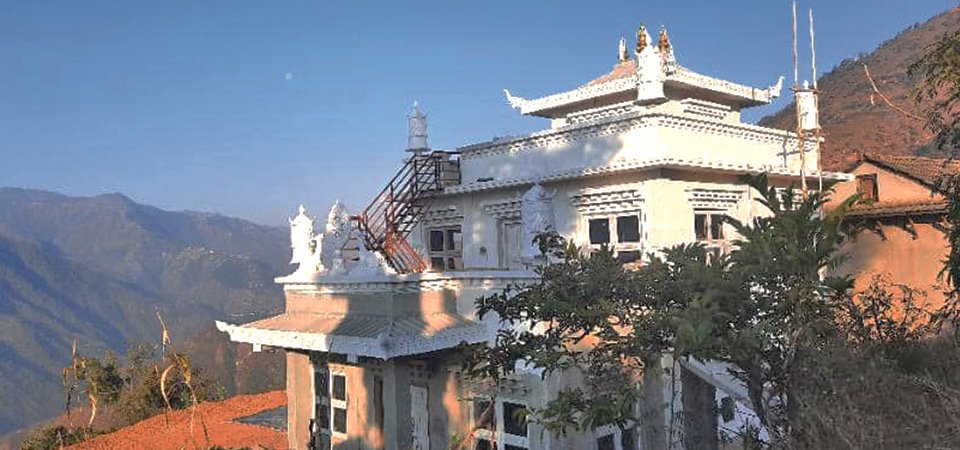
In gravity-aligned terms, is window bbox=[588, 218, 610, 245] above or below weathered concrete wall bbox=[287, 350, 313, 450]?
above

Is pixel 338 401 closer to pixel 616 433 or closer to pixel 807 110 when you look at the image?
pixel 616 433

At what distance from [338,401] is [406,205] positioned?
4.70 m

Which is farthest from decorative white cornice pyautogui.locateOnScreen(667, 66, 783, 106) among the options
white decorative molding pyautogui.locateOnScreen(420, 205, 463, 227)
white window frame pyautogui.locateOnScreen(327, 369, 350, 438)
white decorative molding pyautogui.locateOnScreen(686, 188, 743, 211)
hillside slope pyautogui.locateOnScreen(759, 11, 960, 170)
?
hillside slope pyautogui.locateOnScreen(759, 11, 960, 170)

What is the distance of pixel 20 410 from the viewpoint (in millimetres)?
150625

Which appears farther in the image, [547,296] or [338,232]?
[338,232]

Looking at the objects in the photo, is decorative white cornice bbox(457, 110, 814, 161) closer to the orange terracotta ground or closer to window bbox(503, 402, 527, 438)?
window bbox(503, 402, 527, 438)

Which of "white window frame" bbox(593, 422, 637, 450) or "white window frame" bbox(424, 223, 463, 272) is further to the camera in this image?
"white window frame" bbox(424, 223, 463, 272)

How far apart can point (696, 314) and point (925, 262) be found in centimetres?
1385

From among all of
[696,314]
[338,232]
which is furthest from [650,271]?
[338,232]

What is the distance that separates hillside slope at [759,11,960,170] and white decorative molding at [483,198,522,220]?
90.5 ft

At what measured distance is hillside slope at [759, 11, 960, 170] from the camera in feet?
150

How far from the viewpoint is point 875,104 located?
53.8 metres

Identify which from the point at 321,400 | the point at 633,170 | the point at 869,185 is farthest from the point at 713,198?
the point at 321,400

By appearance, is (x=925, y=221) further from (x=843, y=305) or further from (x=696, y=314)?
(x=696, y=314)
